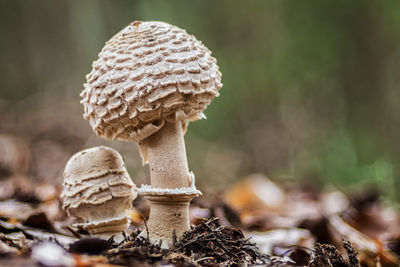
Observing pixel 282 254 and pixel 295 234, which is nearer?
pixel 282 254

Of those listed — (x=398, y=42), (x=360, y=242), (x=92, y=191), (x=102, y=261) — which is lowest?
(x=360, y=242)

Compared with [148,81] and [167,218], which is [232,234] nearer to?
[167,218]

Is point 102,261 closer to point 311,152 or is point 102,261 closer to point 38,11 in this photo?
point 311,152

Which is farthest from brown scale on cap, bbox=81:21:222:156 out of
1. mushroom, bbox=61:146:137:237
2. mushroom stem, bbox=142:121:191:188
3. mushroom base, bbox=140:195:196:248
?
mushroom base, bbox=140:195:196:248

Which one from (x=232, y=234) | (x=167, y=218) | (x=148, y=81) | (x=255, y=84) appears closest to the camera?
(x=148, y=81)

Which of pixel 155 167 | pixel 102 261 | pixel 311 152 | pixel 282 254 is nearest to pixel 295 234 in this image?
pixel 282 254

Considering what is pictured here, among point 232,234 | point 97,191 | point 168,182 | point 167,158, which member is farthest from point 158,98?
point 232,234

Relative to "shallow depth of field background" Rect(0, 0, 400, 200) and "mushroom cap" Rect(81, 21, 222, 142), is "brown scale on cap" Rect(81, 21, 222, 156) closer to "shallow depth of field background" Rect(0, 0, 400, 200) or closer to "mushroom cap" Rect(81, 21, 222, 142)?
"mushroom cap" Rect(81, 21, 222, 142)

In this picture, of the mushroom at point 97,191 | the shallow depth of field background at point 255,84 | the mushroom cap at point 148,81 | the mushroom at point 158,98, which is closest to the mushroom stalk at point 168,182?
the mushroom at point 158,98

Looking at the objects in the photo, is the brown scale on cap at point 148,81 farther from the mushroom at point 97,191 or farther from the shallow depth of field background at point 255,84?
the shallow depth of field background at point 255,84
